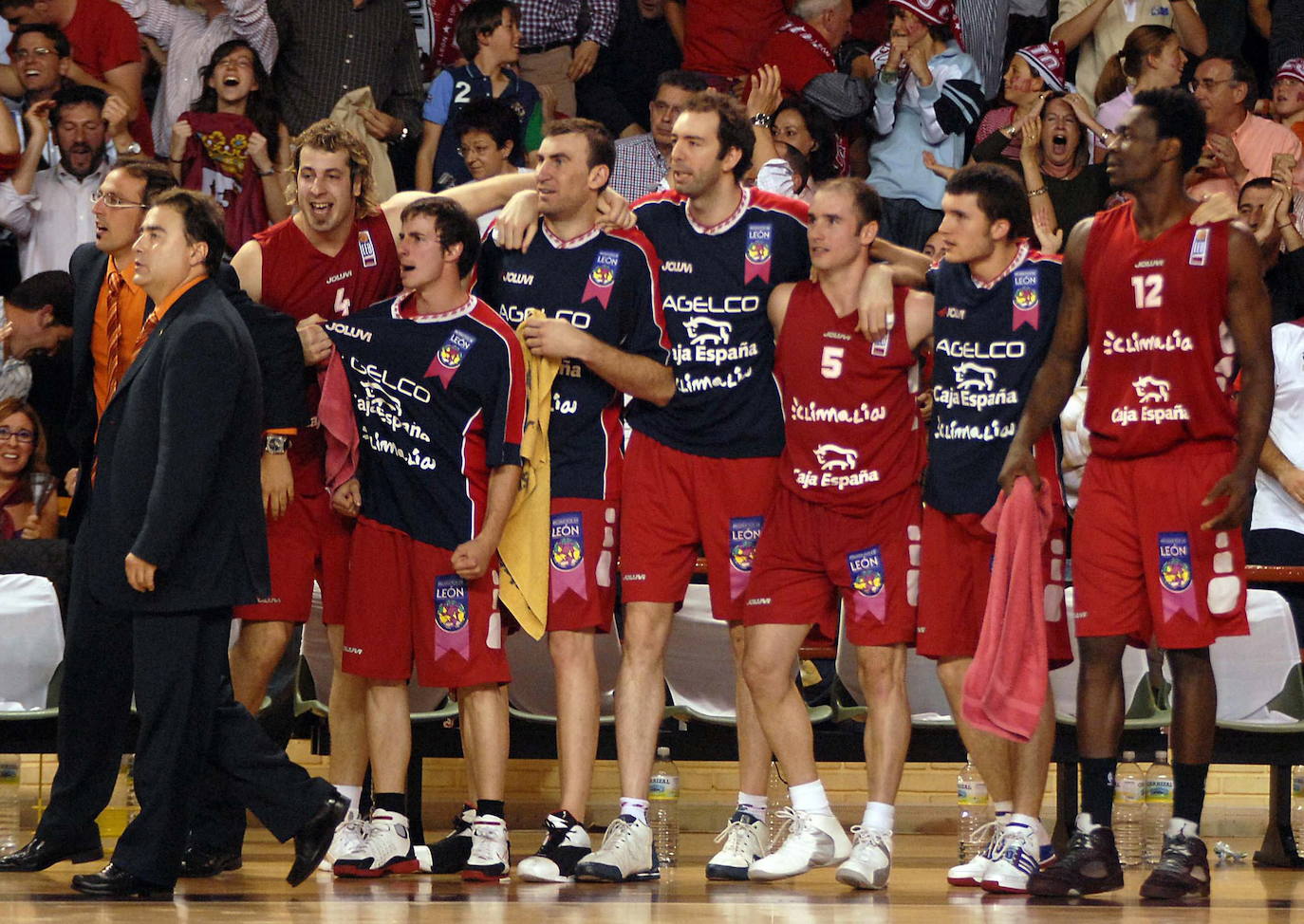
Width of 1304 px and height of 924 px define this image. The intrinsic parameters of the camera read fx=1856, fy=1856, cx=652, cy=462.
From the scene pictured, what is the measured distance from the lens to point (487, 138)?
8.44 metres

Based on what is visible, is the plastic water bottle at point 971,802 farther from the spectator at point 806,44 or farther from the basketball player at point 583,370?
the spectator at point 806,44

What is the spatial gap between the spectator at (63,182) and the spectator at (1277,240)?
5.17 meters

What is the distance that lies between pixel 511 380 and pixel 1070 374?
1626 millimetres

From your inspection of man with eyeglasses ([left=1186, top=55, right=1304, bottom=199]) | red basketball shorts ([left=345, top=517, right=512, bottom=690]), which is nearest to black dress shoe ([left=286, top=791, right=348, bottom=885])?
red basketball shorts ([left=345, top=517, right=512, bottom=690])

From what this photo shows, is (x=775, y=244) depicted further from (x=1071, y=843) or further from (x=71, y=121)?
(x=71, y=121)

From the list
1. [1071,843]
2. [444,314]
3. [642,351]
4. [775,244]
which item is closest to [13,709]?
[444,314]

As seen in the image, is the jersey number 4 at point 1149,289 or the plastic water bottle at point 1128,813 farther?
the plastic water bottle at point 1128,813

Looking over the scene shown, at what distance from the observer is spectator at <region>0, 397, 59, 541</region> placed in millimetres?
7133

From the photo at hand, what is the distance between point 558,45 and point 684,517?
4942 millimetres

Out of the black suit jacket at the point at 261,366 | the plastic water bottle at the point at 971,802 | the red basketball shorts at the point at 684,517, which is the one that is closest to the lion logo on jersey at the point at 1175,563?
the red basketball shorts at the point at 684,517

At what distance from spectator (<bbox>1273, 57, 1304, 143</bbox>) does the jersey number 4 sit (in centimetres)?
503

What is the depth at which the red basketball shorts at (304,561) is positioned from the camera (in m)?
5.69

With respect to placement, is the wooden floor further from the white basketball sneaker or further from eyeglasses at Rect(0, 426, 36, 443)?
eyeglasses at Rect(0, 426, 36, 443)

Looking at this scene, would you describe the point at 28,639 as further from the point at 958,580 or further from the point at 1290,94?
the point at 1290,94
